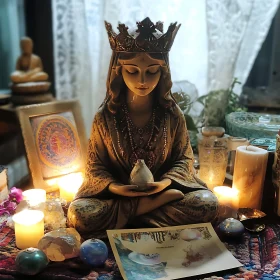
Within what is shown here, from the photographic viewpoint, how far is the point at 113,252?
1.06 meters

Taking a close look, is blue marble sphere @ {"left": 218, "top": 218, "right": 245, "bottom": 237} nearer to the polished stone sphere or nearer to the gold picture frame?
the polished stone sphere

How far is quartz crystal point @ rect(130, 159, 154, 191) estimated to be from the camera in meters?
1.13

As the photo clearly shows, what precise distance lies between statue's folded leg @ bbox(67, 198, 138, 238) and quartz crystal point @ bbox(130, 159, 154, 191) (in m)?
0.06

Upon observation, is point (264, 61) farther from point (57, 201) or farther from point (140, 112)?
point (57, 201)

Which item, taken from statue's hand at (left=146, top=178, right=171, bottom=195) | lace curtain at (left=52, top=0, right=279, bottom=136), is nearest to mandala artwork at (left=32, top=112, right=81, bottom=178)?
lace curtain at (left=52, top=0, right=279, bottom=136)

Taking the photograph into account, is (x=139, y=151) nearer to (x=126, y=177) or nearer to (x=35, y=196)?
(x=126, y=177)

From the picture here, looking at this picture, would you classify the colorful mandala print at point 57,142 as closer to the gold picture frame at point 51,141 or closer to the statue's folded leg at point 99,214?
the gold picture frame at point 51,141

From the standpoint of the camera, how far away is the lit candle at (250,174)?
1.31 metres

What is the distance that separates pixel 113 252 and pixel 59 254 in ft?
0.43

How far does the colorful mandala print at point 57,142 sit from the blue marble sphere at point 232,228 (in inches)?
25.2

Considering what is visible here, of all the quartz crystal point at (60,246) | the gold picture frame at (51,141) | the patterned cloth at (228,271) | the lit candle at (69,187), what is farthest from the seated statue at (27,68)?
the quartz crystal point at (60,246)

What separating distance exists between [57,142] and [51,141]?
22 mm

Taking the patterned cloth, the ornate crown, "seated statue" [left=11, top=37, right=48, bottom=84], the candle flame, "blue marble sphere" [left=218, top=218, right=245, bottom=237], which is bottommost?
A: the patterned cloth

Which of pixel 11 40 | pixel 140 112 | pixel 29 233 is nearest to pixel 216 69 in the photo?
pixel 140 112
